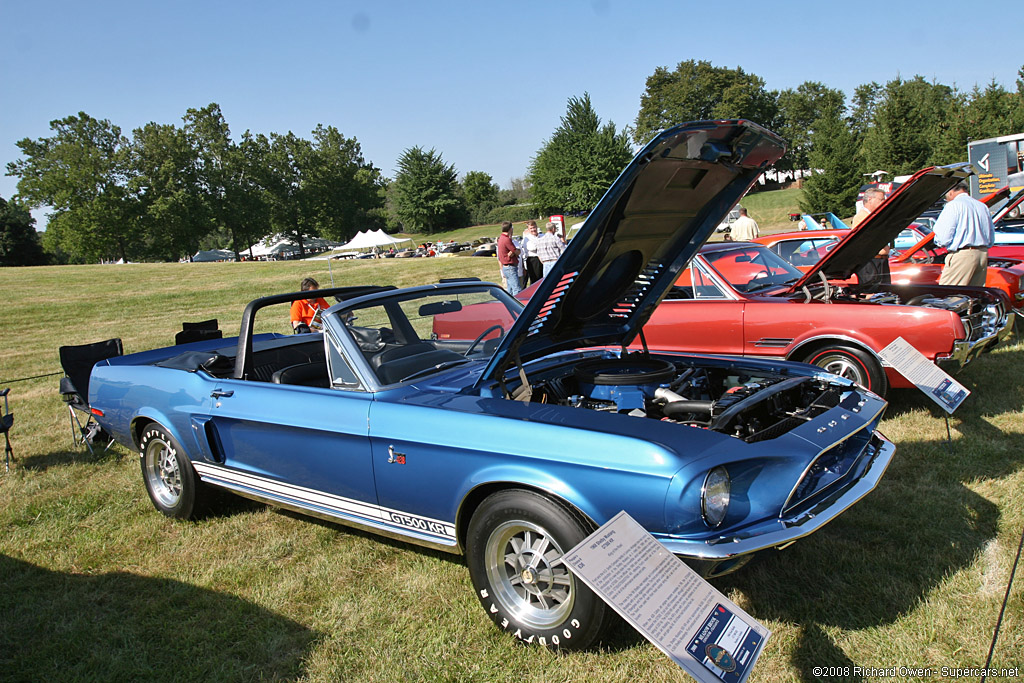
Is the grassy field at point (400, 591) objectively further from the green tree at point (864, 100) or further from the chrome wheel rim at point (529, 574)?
the green tree at point (864, 100)

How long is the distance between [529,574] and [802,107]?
305 ft

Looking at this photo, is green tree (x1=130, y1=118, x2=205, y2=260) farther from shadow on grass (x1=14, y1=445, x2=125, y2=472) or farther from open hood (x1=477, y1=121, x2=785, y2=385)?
open hood (x1=477, y1=121, x2=785, y2=385)

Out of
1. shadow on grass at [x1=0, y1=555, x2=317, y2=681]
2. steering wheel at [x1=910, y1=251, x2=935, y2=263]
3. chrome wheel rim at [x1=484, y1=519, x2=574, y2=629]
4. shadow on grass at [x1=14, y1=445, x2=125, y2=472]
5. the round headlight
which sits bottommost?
shadow on grass at [x1=0, y1=555, x2=317, y2=681]

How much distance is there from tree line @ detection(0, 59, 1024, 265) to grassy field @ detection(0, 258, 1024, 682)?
35550mm

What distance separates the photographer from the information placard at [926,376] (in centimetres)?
408

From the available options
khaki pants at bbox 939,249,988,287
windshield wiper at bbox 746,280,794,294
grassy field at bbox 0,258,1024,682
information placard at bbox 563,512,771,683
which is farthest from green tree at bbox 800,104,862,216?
information placard at bbox 563,512,771,683

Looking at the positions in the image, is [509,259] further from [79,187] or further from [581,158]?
[79,187]

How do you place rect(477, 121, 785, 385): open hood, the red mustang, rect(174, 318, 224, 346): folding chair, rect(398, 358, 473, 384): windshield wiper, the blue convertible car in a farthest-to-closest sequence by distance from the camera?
rect(174, 318, 224, 346): folding chair, the red mustang, rect(398, 358, 473, 384): windshield wiper, rect(477, 121, 785, 385): open hood, the blue convertible car

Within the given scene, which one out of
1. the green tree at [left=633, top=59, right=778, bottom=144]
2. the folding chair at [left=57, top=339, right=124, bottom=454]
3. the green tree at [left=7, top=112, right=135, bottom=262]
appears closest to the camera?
the folding chair at [left=57, top=339, right=124, bottom=454]

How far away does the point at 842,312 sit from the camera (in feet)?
17.1

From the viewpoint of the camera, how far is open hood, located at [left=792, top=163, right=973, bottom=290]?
16.6ft

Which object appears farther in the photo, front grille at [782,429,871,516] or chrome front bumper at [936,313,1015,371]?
chrome front bumper at [936,313,1015,371]

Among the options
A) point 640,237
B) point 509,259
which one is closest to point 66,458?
point 640,237

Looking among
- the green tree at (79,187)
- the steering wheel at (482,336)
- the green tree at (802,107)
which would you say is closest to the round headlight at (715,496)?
the steering wheel at (482,336)
